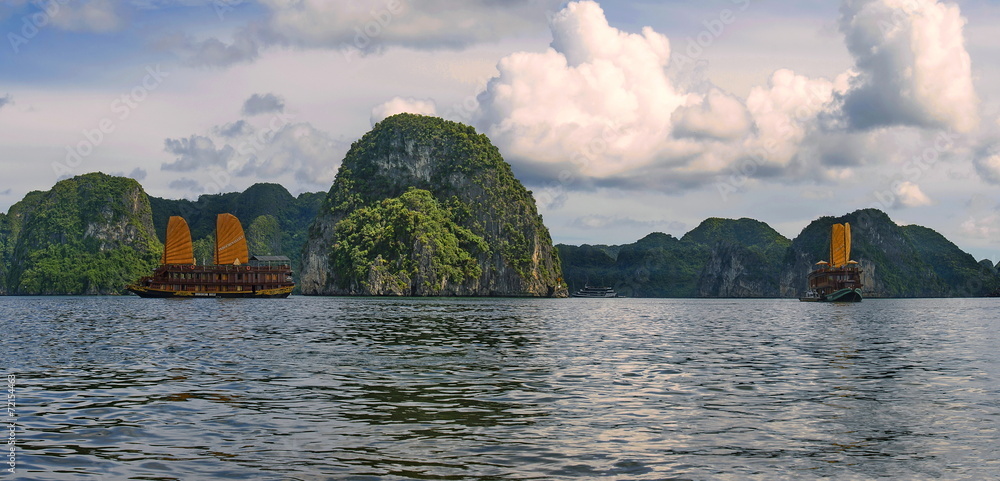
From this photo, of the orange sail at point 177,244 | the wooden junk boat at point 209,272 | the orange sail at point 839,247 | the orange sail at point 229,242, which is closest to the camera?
the orange sail at point 229,242

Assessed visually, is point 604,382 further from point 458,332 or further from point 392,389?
point 458,332

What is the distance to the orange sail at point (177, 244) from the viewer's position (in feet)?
475

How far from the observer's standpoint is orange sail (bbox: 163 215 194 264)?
14475 cm

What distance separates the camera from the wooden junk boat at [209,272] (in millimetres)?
145000

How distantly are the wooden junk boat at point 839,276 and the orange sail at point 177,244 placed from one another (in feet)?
383

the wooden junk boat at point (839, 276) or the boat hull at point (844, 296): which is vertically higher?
the wooden junk boat at point (839, 276)

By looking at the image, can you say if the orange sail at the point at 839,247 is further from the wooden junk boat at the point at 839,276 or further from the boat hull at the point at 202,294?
the boat hull at the point at 202,294

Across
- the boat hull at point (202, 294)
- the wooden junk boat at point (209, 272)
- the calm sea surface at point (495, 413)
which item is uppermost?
the wooden junk boat at point (209, 272)

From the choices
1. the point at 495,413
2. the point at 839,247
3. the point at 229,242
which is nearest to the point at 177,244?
the point at 229,242

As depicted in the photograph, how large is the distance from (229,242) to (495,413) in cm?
13736

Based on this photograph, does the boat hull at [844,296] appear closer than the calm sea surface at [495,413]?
No

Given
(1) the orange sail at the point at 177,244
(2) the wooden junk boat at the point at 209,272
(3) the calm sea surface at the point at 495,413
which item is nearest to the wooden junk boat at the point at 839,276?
Answer: (2) the wooden junk boat at the point at 209,272

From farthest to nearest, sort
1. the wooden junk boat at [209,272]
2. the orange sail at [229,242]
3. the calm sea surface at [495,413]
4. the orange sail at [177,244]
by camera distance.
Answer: the wooden junk boat at [209,272] < the orange sail at [177,244] < the orange sail at [229,242] < the calm sea surface at [495,413]

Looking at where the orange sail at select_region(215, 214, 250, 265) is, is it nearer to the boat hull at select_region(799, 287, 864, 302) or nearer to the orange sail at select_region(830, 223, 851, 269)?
the boat hull at select_region(799, 287, 864, 302)
